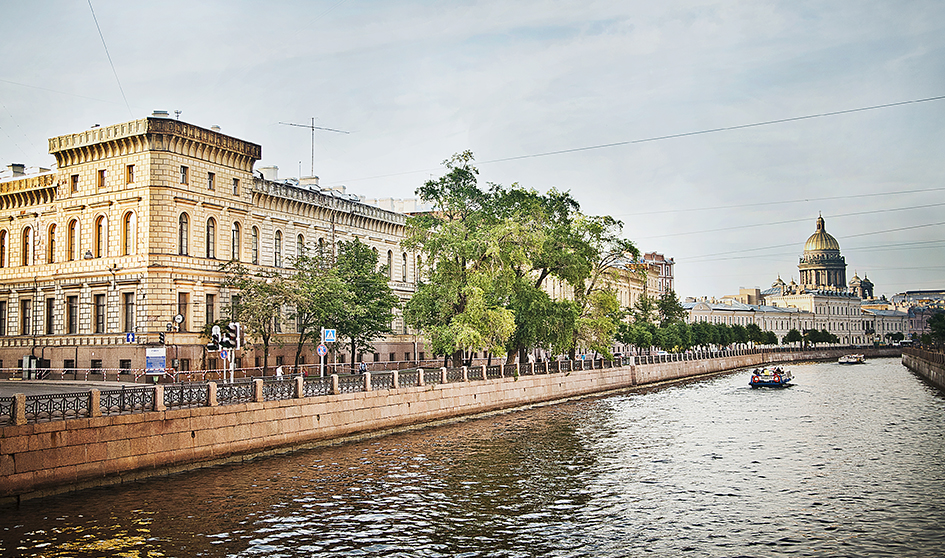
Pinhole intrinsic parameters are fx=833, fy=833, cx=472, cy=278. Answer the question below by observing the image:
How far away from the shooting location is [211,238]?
48250 mm

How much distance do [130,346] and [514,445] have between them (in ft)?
76.3

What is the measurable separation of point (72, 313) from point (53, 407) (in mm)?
28558

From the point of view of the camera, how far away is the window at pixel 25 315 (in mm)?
50281

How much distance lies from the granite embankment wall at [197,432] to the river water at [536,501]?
2.04 ft

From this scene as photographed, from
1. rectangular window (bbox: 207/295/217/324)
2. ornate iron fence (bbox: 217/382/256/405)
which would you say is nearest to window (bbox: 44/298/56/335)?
rectangular window (bbox: 207/295/217/324)

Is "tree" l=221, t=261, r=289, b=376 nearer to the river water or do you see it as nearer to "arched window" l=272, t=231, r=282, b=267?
"arched window" l=272, t=231, r=282, b=267

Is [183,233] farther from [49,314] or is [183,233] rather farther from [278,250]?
[49,314]

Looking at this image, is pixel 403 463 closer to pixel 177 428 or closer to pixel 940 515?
pixel 177 428

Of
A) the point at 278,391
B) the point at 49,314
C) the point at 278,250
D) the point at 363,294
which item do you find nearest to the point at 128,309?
the point at 49,314

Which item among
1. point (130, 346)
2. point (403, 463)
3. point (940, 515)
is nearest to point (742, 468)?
point (940, 515)

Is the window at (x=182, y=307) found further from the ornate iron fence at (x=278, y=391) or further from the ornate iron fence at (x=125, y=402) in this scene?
the ornate iron fence at (x=125, y=402)

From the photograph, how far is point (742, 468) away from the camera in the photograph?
27.5m

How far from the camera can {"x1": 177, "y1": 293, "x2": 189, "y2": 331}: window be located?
4541cm

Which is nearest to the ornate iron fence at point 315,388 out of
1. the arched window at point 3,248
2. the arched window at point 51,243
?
the arched window at point 51,243
